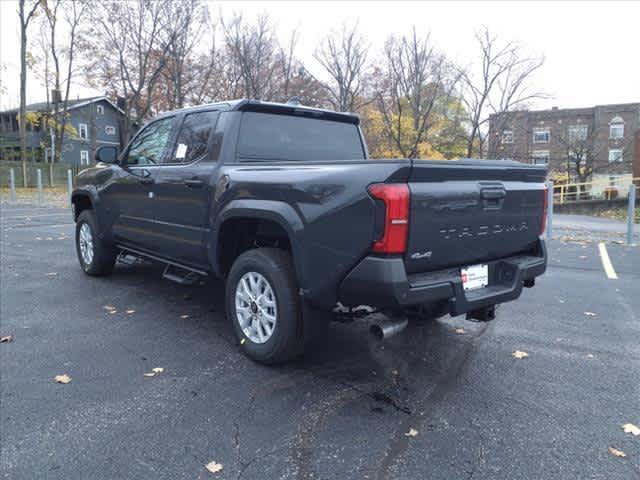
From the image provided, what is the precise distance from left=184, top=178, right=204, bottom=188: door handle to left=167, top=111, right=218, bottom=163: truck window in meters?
0.21

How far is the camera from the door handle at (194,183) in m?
4.05

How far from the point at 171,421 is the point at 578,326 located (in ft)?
12.2

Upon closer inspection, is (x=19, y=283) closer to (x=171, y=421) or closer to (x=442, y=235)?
(x=171, y=421)

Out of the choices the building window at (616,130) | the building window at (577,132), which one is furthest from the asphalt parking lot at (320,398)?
the building window at (616,130)

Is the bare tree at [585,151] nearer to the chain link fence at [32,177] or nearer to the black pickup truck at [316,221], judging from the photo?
the chain link fence at [32,177]

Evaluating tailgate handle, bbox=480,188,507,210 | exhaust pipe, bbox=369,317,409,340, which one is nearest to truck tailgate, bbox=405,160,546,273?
tailgate handle, bbox=480,188,507,210

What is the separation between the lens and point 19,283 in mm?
6059

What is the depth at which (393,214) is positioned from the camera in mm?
2674

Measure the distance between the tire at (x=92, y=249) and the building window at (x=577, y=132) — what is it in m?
41.9

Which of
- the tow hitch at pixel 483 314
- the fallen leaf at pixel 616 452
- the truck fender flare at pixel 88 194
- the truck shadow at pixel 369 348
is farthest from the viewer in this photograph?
the truck fender flare at pixel 88 194

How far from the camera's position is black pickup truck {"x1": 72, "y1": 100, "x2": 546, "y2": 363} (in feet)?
9.05

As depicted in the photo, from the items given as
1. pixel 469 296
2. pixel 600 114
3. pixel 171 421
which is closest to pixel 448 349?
pixel 469 296

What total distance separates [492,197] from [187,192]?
8.11 feet

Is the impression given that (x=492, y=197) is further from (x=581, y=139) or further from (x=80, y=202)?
(x=581, y=139)
